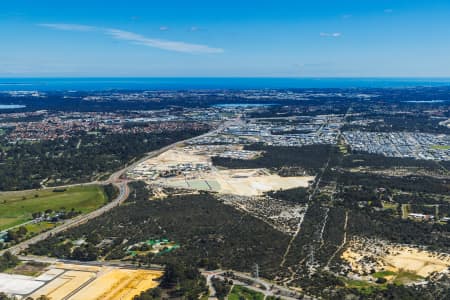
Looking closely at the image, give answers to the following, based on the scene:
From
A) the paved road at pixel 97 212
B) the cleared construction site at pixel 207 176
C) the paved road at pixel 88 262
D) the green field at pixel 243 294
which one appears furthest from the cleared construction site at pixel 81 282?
the cleared construction site at pixel 207 176

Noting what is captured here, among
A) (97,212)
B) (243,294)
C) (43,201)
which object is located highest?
(43,201)

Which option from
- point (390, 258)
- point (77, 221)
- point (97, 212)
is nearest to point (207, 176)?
point (97, 212)

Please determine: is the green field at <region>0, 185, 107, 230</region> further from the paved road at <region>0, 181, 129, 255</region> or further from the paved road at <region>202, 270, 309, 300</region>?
the paved road at <region>202, 270, 309, 300</region>

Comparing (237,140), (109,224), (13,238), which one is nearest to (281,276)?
(109,224)

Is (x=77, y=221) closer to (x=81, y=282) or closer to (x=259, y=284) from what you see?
(x=81, y=282)

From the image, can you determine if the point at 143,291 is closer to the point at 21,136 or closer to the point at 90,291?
the point at 90,291

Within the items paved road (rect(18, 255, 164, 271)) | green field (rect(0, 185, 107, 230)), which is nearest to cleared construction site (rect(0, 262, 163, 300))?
paved road (rect(18, 255, 164, 271))

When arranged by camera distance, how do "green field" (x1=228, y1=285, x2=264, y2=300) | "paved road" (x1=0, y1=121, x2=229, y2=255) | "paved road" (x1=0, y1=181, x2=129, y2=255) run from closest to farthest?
1. "green field" (x1=228, y1=285, x2=264, y2=300)
2. "paved road" (x1=0, y1=181, x2=129, y2=255)
3. "paved road" (x1=0, y1=121, x2=229, y2=255)
